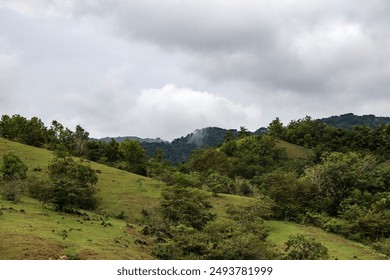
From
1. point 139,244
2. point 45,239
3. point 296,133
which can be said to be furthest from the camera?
point 296,133

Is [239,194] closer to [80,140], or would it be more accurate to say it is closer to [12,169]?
[80,140]

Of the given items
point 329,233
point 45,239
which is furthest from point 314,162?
point 45,239

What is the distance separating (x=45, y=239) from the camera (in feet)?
88.6

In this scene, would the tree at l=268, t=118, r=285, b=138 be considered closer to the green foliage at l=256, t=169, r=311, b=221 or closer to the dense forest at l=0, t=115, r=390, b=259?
the dense forest at l=0, t=115, r=390, b=259

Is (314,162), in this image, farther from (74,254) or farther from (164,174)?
(74,254)

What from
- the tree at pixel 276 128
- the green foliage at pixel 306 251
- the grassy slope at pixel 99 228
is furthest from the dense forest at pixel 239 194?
the tree at pixel 276 128

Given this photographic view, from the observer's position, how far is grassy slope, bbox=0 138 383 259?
25855 mm

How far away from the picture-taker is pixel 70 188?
40.0 meters

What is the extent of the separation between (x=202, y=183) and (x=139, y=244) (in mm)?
31360

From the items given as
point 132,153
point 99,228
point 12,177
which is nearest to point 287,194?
point 99,228

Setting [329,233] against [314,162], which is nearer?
[329,233]

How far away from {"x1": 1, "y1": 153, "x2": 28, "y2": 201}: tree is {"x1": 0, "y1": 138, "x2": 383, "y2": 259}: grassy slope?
1.38 m

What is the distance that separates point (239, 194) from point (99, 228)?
115 ft

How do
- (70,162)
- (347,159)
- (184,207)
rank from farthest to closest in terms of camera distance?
1. (347,159)
2. (70,162)
3. (184,207)
